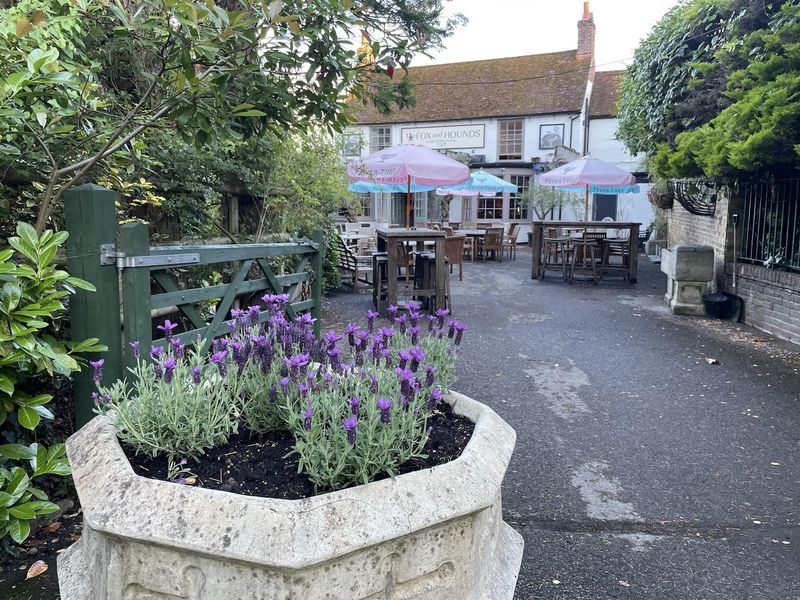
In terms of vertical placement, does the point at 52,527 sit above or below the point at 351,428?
below

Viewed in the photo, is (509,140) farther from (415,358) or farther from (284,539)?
(284,539)

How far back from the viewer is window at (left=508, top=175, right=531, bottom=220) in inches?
991

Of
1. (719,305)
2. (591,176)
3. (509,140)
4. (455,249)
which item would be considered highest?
(509,140)

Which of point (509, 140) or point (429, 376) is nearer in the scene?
point (429, 376)

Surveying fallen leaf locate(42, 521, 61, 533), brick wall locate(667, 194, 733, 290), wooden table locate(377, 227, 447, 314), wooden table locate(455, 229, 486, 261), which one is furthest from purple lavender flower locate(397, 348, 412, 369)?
wooden table locate(455, 229, 486, 261)

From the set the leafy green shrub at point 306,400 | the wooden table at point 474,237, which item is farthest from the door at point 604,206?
the leafy green shrub at point 306,400

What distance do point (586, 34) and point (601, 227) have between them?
18.0 meters

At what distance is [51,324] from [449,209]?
23.6 metres

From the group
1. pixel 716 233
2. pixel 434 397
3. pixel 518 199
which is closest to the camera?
pixel 434 397

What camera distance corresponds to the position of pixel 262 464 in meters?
2.07

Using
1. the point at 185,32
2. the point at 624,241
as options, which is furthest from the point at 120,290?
the point at 624,241

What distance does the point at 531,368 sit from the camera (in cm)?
627

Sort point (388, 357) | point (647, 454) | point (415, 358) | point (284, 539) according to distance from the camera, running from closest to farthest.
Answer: point (284, 539) → point (415, 358) → point (388, 357) → point (647, 454)

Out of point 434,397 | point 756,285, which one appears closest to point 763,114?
point 756,285
